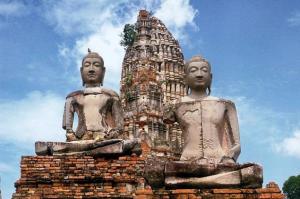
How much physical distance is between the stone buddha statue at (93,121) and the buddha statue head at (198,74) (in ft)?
7.65

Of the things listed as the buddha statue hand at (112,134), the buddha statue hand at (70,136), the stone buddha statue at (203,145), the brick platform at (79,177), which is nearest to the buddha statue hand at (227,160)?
the stone buddha statue at (203,145)

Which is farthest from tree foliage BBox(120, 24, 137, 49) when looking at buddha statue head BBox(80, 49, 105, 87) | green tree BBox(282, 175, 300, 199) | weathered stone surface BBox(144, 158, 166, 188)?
weathered stone surface BBox(144, 158, 166, 188)

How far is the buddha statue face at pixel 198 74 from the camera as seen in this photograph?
8547 millimetres

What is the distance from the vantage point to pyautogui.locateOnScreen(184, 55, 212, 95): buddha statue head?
8547 millimetres

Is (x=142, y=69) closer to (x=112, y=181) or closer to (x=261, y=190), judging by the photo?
(x=112, y=181)

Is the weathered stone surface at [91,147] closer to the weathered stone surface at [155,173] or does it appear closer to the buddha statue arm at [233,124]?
the buddha statue arm at [233,124]

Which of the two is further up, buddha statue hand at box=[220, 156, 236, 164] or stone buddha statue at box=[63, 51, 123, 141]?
stone buddha statue at box=[63, 51, 123, 141]

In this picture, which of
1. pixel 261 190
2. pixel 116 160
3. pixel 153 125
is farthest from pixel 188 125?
pixel 153 125

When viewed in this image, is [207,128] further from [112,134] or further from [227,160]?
[112,134]

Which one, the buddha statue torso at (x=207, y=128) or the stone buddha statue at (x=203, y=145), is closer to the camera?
the stone buddha statue at (x=203, y=145)

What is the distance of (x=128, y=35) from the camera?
183 ft

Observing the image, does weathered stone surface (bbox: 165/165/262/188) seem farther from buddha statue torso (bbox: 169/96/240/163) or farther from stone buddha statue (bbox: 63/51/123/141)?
stone buddha statue (bbox: 63/51/123/141)

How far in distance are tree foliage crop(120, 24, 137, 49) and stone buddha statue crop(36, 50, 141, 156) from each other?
44.2 metres

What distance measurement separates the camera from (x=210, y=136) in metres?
8.24
